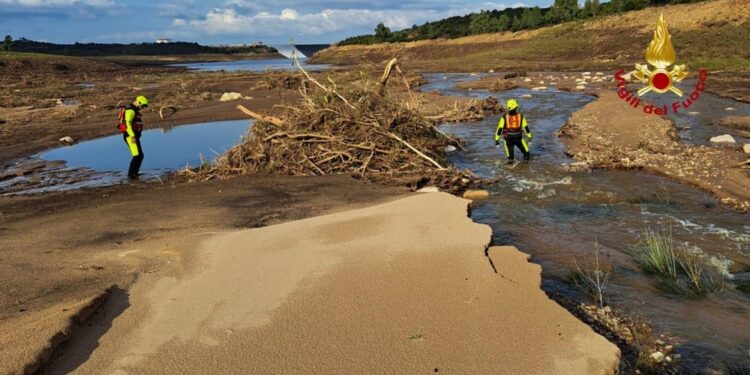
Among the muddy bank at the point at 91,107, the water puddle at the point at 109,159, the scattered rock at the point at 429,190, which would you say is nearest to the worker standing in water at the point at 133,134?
the water puddle at the point at 109,159

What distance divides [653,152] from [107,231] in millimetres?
10554

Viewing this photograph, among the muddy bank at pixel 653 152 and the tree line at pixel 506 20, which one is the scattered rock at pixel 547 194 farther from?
the tree line at pixel 506 20

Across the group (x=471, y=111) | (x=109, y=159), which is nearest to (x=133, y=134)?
(x=109, y=159)

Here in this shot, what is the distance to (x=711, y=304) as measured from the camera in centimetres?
491

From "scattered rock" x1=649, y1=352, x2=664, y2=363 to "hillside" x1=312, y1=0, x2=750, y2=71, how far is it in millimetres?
28052

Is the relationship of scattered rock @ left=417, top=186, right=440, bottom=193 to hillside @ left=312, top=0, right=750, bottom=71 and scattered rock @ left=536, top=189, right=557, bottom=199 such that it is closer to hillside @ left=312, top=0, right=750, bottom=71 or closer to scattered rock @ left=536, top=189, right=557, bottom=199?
scattered rock @ left=536, top=189, right=557, bottom=199

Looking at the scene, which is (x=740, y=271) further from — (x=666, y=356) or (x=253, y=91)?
(x=253, y=91)

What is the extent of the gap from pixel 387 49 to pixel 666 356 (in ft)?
255

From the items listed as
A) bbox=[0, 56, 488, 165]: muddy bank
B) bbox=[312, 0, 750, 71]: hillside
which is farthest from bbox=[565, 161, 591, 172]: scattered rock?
bbox=[312, 0, 750, 71]: hillside

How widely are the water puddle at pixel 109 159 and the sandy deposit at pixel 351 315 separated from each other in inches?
262

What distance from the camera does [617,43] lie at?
4197 cm

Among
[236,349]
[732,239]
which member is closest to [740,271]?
[732,239]

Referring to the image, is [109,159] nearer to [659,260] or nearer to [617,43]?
[659,260]

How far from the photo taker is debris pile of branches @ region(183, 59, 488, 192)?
10391mm
